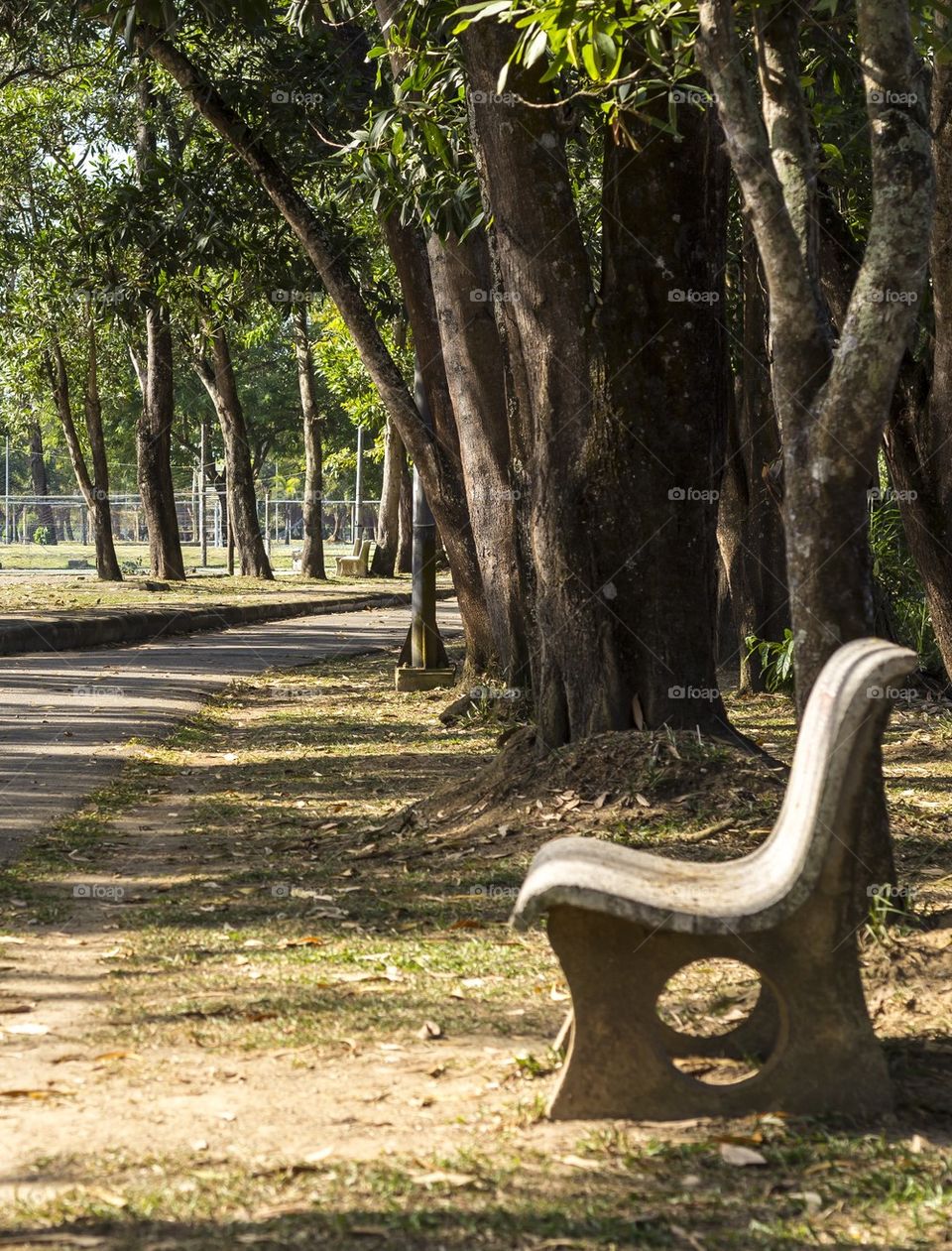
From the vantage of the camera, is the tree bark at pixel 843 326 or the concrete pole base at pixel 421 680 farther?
the concrete pole base at pixel 421 680

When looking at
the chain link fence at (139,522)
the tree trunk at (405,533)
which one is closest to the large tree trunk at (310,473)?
the tree trunk at (405,533)

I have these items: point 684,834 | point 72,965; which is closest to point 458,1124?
point 72,965

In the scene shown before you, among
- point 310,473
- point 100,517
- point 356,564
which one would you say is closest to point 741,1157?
point 100,517

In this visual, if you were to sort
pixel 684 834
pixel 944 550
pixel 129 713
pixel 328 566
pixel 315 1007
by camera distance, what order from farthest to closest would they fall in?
pixel 328 566, pixel 129 713, pixel 944 550, pixel 684 834, pixel 315 1007

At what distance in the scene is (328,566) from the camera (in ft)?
170

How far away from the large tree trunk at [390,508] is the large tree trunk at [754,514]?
24.1m

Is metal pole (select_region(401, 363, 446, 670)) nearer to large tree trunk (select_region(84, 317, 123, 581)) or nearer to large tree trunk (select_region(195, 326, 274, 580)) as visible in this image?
large tree trunk (select_region(84, 317, 123, 581))

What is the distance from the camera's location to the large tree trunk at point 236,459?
33375mm

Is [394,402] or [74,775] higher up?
[394,402]

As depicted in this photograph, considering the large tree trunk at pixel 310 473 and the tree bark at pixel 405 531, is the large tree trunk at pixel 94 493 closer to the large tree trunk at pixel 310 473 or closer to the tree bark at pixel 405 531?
the large tree trunk at pixel 310 473

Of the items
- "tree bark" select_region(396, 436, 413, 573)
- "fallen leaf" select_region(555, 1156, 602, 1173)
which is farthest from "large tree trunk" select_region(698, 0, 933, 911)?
"tree bark" select_region(396, 436, 413, 573)

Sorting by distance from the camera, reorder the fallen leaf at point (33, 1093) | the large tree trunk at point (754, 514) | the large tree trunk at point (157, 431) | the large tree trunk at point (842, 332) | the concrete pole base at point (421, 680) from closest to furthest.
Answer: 1. the fallen leaf at point (33, 1093)
2. the large tree trunk at point (842, 332)
3. the large tree trunk at point (754, 514)
4. the concrete pole base at point (421, 680)
5. the large tree trunk at point (157, 431)

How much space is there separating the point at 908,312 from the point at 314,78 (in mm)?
10474

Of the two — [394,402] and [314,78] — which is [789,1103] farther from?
[314,78]
